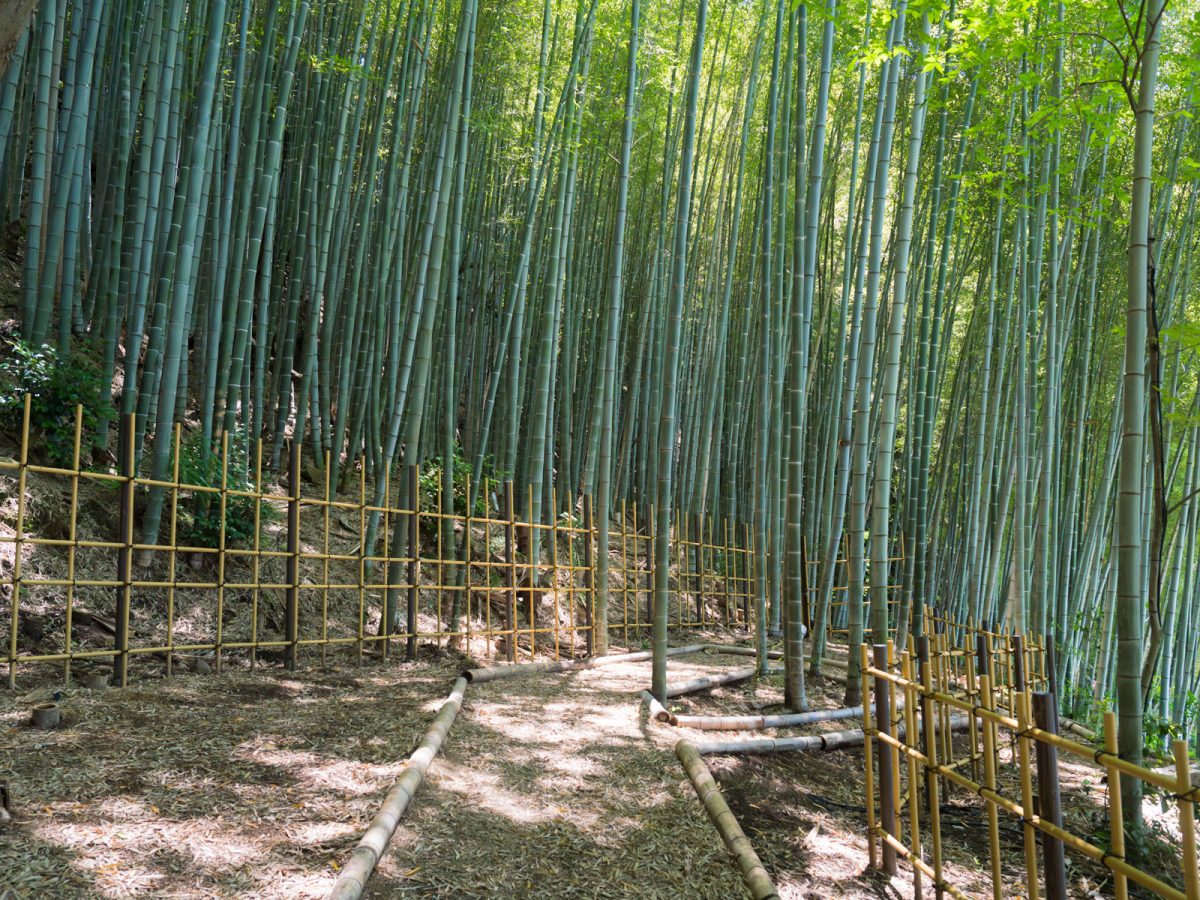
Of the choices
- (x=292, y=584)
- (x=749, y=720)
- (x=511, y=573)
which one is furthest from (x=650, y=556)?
Answer: (x=292, y=584)

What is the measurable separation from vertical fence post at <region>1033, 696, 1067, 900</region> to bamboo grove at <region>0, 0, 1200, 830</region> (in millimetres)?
913

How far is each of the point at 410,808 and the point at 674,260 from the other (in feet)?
9.69

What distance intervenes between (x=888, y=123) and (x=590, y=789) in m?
3.27

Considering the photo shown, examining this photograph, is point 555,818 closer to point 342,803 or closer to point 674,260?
point 342,803

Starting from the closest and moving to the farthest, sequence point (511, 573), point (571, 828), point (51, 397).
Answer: point (571, 828) → point (51, 397) → point (511, 573)

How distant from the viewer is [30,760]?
2.43 m

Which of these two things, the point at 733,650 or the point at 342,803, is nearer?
the point at 342,803

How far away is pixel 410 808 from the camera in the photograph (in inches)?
98.0

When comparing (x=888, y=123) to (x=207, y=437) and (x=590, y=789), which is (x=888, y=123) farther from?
(x=207, y=437)

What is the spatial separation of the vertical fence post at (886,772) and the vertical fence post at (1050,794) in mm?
709

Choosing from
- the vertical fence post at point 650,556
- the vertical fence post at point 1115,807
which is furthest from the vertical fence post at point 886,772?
the vertical fence post at point 650,556

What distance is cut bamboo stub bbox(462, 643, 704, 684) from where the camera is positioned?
443 centimetres

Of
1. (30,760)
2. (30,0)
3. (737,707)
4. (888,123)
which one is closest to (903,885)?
(737,707)

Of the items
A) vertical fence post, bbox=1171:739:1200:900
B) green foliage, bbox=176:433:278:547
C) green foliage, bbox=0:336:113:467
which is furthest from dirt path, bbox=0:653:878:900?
green foliage, bbox=0:336:113:467
